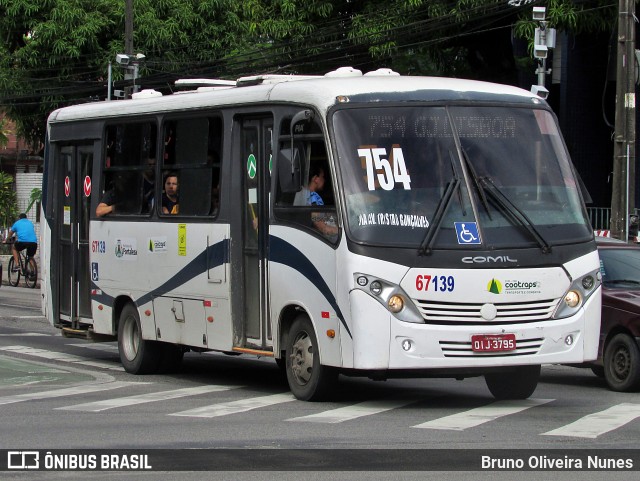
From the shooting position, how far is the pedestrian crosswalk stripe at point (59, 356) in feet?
55.4

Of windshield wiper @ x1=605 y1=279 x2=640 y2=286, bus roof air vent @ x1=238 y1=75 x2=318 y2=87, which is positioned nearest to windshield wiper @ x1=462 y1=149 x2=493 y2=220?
bus roof air vent @ x1=238 y1=75 x2=318 y2=87

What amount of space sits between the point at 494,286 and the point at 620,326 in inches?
124

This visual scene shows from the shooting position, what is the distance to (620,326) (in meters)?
14.1

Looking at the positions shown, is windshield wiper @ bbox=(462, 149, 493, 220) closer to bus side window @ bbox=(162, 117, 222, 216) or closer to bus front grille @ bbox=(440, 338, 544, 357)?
bus front grille @ bbox=(440, 338, 544, 357)

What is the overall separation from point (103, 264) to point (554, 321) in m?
6.49

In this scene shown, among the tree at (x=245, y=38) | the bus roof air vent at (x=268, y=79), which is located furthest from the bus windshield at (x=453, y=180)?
the tree at (x=245, y=38)

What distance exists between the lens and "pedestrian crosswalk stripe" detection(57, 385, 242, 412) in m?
12.2

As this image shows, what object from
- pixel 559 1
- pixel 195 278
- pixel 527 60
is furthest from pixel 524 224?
pixel 527 60

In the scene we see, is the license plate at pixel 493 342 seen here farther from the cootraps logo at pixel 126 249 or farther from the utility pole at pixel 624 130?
the utility pole at pixel 624 130

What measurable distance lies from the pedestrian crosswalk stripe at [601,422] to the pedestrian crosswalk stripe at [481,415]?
68cm

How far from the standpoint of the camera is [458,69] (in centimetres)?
3475

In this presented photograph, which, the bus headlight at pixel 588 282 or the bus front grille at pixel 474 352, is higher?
the bus headlight at pixel 588 282

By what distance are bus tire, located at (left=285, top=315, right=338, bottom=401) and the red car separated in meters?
3.50

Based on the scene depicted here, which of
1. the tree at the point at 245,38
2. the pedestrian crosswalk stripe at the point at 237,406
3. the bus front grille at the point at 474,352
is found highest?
the tree at the point at 245,38
